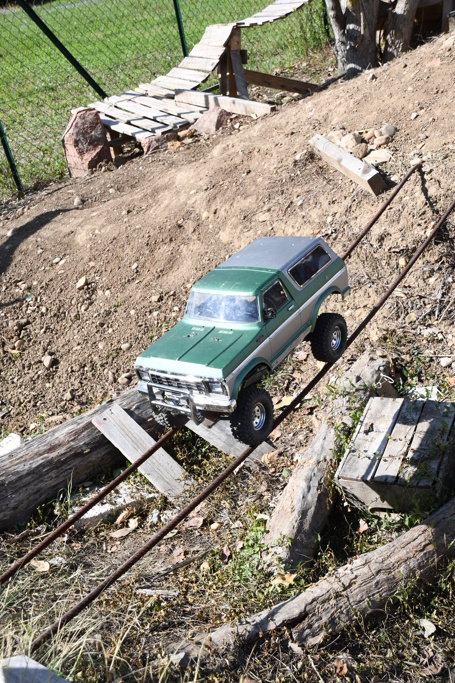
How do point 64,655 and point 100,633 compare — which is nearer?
point 64,655

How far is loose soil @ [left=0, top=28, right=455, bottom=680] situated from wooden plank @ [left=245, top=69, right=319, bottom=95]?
2.09 meters

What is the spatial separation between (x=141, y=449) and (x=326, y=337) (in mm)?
2366

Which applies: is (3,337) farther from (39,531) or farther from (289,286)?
(289,286)

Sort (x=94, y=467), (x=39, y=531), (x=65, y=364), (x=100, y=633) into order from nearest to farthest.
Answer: (x=100, y=633), (x=39, y=531), (x=94, y=467), (x=65, y=364)

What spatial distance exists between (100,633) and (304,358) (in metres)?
3.11

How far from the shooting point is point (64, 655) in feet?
12.8

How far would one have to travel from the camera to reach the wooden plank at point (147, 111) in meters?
11.0

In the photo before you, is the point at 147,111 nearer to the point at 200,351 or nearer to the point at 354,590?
the point at 200,351

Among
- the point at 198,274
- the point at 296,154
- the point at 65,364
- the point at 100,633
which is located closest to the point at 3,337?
the point at 65,364

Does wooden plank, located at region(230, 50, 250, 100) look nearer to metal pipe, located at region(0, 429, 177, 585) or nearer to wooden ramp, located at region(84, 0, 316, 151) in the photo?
wooden ramp, located at region(84, 0, 316, 151)

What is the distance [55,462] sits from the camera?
234 inches

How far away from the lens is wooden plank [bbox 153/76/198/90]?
1159 cm

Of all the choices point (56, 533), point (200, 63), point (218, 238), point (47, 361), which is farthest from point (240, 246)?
point (200, 63)

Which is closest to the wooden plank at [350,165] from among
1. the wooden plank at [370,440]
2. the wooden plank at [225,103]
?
the wooden plank at [225,103]
